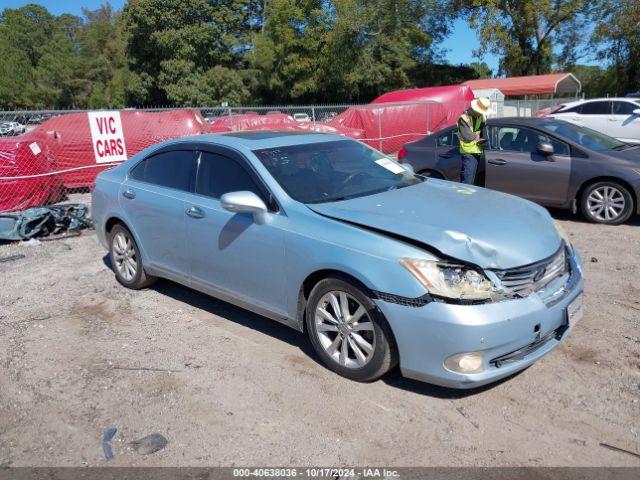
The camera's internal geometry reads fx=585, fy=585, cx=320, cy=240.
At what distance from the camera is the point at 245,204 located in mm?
4117

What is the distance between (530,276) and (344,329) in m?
1.21

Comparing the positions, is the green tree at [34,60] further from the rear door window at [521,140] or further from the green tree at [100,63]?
the rear door window at [521,140]

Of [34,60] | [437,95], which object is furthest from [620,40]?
[34,60]

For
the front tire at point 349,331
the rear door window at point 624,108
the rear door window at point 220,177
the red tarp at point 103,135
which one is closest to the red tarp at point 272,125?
the red tarp at point 103,135

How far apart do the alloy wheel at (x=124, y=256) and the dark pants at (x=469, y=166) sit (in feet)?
14.9

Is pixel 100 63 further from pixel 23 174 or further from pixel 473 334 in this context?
pixel 473 334

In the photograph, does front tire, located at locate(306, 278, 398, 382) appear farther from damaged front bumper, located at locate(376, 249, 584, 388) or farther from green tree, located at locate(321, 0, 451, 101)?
green tree, located at locate(321, 0, 451, 101)

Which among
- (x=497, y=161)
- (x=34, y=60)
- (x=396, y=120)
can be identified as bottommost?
(x=497, y=161)

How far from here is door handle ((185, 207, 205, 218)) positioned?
15.5ft

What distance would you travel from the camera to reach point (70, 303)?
5.73m

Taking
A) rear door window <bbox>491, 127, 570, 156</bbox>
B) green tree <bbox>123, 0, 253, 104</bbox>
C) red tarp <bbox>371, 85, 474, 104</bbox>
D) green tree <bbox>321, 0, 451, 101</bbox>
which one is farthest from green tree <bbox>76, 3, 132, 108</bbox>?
rear door window <bbox>491, 127, 570, 156</bbox>

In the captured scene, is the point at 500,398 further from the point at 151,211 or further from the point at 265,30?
the point at 265,30

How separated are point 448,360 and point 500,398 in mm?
554

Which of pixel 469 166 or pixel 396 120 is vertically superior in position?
pixel 396 120
